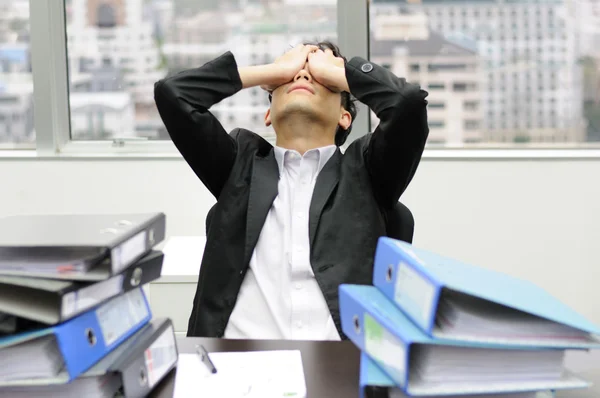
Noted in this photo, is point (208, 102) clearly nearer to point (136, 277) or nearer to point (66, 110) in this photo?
point (136, 277)

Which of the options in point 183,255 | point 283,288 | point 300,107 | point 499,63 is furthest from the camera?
point 499,63

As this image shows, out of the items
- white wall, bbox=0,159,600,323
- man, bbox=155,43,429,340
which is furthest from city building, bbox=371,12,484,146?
man, bbox=155,43,429,340

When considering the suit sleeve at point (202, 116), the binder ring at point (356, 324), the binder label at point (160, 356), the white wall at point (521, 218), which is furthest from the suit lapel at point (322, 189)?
the white wall at point (521, 218)

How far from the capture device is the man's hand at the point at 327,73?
1.85 metres

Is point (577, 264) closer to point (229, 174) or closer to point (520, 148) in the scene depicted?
point (520, 148)

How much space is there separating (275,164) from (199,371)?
83 cm

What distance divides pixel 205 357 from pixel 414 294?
1.30 feet

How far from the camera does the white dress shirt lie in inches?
65.6

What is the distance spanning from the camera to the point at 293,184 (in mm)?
1851

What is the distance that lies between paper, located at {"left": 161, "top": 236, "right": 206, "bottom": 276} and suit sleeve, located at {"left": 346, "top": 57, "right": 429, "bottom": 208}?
0.97m

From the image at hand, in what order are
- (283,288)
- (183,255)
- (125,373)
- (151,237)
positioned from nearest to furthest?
(125,373) → (151,237) → (283,288) → (183,255)

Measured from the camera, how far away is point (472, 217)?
3289mm

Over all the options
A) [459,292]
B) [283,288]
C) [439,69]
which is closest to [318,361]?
[459,292]

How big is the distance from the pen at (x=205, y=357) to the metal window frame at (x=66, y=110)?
2.21 m
